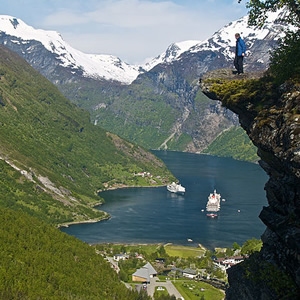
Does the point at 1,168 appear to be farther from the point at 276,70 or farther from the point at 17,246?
the point at 276,70

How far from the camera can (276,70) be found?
25.5 meters

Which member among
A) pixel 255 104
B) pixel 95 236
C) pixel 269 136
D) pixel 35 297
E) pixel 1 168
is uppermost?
pixel 1 168

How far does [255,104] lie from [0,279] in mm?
52888

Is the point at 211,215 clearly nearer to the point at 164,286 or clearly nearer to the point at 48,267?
the point at 164,286

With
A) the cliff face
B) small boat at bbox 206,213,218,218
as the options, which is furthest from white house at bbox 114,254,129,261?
the cliff face

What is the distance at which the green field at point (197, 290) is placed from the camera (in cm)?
8519

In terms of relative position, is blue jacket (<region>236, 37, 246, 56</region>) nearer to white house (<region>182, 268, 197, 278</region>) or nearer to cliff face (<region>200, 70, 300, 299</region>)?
cliff face (<region>200, 70, 300, 299</region>)

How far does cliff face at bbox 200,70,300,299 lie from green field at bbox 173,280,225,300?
58832 mm

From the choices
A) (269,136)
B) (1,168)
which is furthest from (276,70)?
(1,168)

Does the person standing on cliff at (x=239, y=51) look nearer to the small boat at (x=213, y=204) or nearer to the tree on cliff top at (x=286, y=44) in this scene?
the tree on cliff top at (x=286, y=44)

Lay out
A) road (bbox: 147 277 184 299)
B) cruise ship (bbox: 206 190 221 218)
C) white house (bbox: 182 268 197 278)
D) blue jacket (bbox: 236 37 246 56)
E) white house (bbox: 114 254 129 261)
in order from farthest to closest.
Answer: cruise ship (bbox: 206 190 221 218) < white house (bbox: 114 254 129 261) < white house (bbox: 182 268 197 278) < road (bbox: 147 277 184 299) < blue jacket (bbox: 236 37 246 56)

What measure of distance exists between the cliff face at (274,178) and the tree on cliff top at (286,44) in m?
0.90

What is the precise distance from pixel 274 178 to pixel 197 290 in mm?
67325

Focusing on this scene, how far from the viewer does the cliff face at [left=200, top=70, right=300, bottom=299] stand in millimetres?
20547
